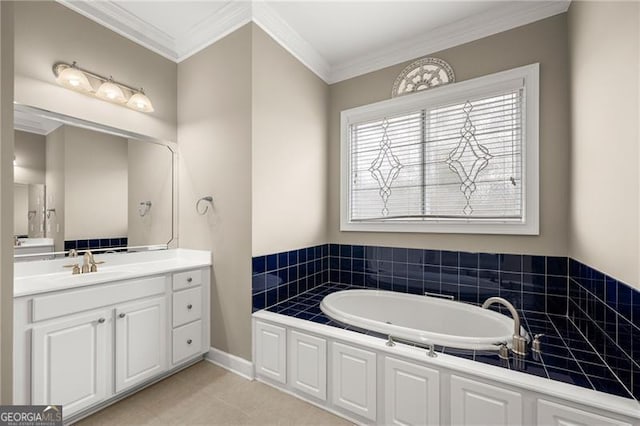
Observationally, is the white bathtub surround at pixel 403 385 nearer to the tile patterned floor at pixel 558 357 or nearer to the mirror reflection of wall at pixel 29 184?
the tile patterned floor at pixel 558 357

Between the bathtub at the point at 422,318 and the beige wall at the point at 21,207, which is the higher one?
the beige wall at the point at 21,207

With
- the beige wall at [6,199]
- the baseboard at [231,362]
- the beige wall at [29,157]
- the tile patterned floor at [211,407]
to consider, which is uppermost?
the beige wall at [29,157]

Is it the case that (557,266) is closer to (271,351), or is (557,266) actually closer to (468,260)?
(468,260)

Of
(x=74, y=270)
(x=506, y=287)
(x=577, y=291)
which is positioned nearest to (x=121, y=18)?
(x=74, y=270)

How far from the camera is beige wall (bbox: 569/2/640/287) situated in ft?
3.91

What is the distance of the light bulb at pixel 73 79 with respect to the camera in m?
1.83

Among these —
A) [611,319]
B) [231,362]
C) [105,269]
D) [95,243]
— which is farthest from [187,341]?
[611,319]

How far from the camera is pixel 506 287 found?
2.17m

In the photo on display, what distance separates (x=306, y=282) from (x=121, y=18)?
2.63 metres

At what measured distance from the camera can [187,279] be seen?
2172 mm

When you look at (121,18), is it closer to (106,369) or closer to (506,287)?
(106,369)

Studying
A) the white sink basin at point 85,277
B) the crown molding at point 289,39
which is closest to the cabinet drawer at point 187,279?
the white sink basin at point 85,277

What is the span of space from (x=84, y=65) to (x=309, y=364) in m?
2.63

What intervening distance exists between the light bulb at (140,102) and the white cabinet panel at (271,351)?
1.95m
